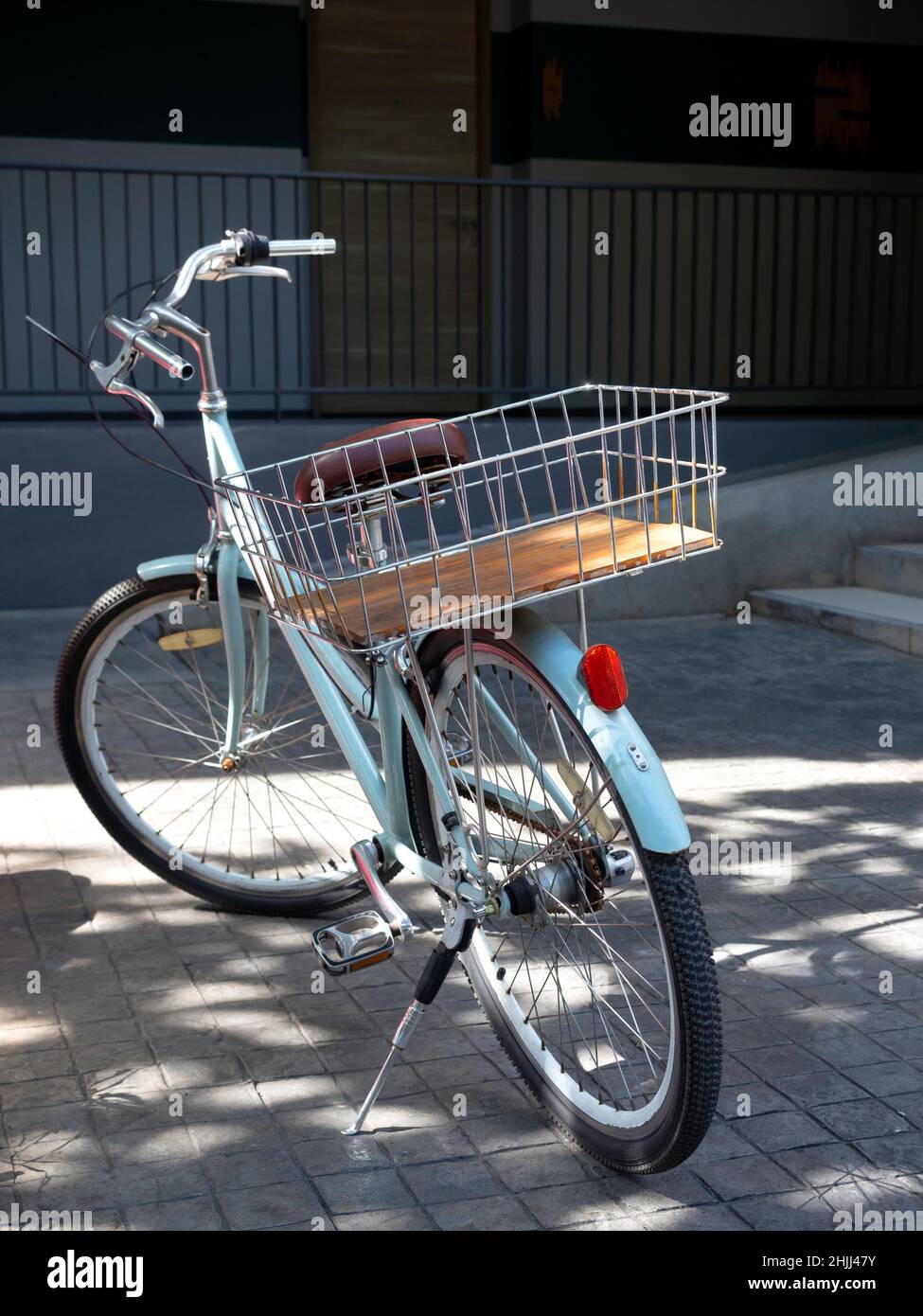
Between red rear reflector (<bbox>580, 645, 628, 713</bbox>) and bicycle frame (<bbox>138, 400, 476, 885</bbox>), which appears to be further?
bicycle frame (<bbox>138, 400, 476, 885</bbox>)

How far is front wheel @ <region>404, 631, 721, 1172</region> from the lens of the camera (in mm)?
2479

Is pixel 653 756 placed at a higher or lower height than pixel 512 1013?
higher

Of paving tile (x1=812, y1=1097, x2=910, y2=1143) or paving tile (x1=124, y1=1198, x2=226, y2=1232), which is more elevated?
paving tile (x1=812, y1=1097, x2=910, y2=1143)

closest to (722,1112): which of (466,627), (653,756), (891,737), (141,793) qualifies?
(653,756)

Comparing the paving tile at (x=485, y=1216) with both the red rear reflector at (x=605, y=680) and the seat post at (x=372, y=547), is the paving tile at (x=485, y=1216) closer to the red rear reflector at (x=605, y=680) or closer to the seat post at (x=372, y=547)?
the red rear reflector at (x=605, y=680)

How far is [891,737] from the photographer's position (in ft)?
18.7

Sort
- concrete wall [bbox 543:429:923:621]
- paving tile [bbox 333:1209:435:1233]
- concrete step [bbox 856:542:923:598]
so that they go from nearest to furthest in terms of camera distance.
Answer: paving tile [bbox 333:1209:435:1233] < concrete step [bbox 856:542:923:598] < concrete wall [bbox 543:429:923:621]

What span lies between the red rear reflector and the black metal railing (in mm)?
6594

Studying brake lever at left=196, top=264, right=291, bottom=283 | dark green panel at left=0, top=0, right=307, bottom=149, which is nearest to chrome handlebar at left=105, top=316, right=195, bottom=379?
brake lever at left=196, top=264, right=291, bottom=283

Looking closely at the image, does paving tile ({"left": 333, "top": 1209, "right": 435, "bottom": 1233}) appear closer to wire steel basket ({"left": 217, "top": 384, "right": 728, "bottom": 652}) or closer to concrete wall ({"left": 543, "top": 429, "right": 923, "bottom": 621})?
wire steel basket ({"left": 217, "top": 384, "right": 728, "bottom": 652})

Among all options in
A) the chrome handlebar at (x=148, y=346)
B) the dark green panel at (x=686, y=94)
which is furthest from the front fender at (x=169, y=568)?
the dark green panel at (x=686, y=94)

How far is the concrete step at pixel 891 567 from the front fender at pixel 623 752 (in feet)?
18.7
